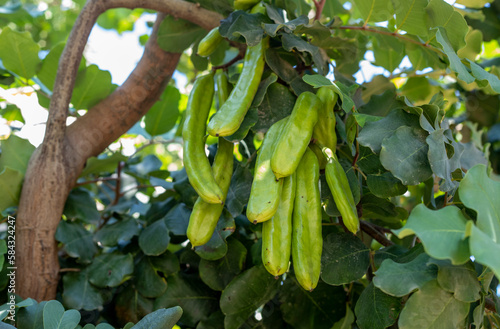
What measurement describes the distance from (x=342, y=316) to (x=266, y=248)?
296mm

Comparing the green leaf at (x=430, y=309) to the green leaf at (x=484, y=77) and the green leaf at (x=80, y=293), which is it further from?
the green leaf at (x=80, y=293)

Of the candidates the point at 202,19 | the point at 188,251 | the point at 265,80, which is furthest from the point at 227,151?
the point at 202,19

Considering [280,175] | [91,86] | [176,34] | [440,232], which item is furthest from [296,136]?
[91,86]

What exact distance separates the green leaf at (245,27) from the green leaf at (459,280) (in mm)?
480

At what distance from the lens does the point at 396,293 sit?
0.64 m

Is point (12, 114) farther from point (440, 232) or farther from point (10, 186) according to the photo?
point (440, 232)

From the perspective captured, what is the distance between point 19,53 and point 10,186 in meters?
0.34

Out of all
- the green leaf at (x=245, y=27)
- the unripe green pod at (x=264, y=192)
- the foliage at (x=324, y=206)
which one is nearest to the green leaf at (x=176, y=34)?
the foliage at (x=324, y=206)

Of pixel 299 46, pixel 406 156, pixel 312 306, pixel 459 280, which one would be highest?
pixel 299 46

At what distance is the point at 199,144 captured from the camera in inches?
33.8

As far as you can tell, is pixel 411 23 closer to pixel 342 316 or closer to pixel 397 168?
pixel 397 168

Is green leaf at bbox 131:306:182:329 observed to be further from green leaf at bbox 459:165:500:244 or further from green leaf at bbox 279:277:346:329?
green leaf at bbox 459:165:500:244

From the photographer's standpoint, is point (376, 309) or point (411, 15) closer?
point (376, 309)

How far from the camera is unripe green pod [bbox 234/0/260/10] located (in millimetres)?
963
